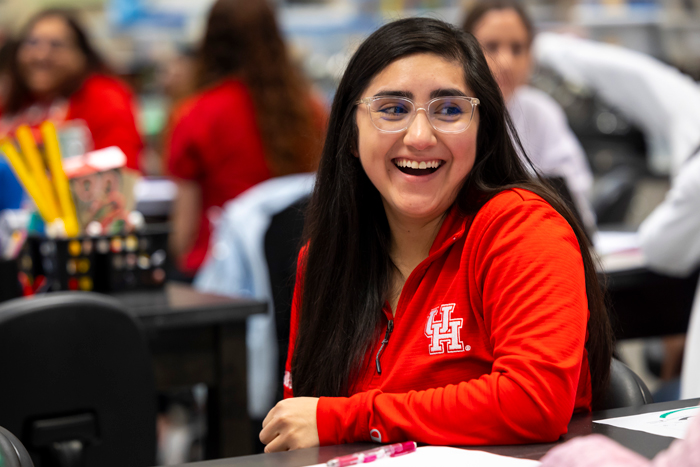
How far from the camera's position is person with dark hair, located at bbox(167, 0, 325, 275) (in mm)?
2793

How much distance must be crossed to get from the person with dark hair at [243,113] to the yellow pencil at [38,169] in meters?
0.97

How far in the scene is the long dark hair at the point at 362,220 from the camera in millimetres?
1078

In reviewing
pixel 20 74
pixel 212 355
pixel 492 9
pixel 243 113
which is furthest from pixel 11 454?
pixel 20 74

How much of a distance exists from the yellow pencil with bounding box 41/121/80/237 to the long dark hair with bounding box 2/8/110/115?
1431 mm

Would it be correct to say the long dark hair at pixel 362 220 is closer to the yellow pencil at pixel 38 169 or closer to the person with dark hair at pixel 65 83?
the yellow pencil at pixel 38 169

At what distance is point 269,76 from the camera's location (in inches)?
110

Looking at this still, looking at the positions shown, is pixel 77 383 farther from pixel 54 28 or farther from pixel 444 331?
pixel 54 28

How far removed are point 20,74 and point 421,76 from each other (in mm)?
2737

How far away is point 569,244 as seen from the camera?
0.98 m

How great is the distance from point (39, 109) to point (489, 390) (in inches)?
109

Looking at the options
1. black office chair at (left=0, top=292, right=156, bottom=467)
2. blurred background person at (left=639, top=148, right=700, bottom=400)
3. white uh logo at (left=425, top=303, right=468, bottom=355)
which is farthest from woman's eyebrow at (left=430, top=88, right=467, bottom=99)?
blurred background person at (left=639, top=148, right=700, bottom=400)

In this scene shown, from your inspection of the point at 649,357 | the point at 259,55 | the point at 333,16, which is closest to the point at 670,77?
the point at 649,357

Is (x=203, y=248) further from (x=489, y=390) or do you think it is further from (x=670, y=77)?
(x=489, y=390)

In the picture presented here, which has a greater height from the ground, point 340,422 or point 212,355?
point 340,422
